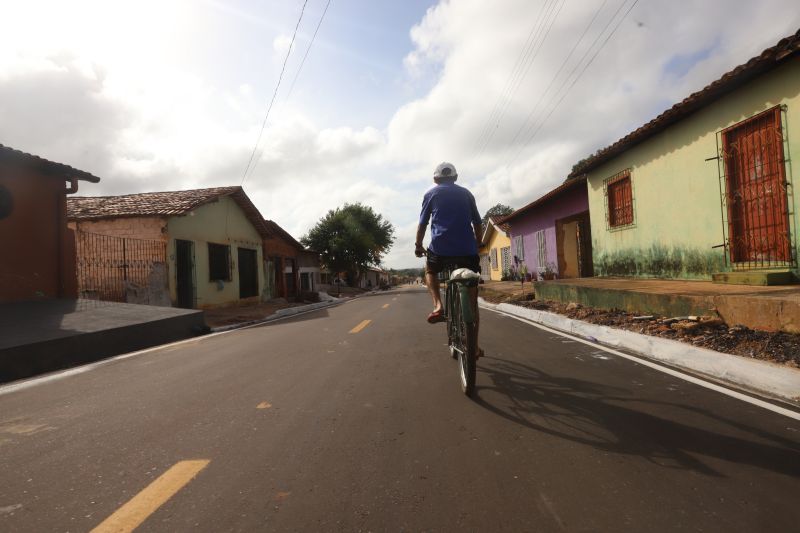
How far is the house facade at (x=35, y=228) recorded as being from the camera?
8.66m

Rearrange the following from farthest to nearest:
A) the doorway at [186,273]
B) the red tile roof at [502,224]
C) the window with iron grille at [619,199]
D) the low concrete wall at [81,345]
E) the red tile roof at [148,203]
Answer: the red tile roof at [502,224] → the doorway at [186,273] → the red tile roof at [148,203] → the window with iron grille at [619,199] → the low concrete wall at [81,345]

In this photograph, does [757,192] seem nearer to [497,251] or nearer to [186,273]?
[186,273]

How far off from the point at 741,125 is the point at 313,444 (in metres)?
8.01

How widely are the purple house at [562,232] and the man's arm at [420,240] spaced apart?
10774 mm

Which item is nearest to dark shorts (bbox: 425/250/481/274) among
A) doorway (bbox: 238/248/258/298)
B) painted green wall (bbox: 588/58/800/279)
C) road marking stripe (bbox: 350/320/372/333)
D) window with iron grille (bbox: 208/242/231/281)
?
road marking stripe (bbox: 350/320/372/333)

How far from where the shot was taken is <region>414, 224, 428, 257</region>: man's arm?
4.54 meters

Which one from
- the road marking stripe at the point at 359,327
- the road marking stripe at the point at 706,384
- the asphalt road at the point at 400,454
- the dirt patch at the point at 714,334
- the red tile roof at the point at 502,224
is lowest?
the road marking stripe at the point at 706,384

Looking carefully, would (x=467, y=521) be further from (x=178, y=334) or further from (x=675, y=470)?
(x=178, y=334)

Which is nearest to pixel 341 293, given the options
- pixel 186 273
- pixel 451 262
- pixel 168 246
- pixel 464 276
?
pixel 186 273

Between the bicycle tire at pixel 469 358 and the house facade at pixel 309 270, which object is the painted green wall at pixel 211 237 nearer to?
the house facade at pixel 309 270

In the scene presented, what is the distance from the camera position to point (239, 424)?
3006mm

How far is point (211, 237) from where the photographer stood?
58.3 feet

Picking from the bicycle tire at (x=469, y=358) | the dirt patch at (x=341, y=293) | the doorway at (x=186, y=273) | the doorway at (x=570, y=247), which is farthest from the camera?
the dirt patch at (x=341, y=293)

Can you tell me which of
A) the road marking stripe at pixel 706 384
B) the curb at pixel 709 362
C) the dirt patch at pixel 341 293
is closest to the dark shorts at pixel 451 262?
the road marking stripe at pixel 706 384
